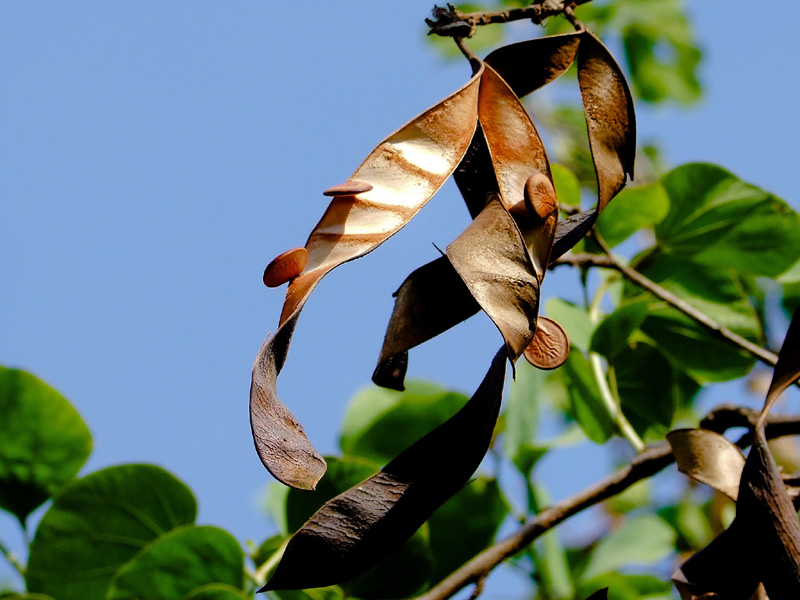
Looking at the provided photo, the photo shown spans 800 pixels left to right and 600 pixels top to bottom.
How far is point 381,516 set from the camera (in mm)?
593

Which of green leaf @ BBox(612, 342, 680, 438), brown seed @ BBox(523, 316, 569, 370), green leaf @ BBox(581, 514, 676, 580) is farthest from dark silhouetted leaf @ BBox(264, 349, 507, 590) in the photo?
green leaf @ BBox(581, 514, 676, 580)

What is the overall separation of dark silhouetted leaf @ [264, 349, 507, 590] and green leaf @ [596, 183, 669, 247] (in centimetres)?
72

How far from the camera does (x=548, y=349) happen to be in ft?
2.20

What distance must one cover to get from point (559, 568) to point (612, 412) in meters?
0.29

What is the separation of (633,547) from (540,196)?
999 mm

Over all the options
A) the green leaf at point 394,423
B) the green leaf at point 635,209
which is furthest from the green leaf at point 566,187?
the green leaf at point 394,423

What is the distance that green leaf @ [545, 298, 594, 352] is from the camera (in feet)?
4.02

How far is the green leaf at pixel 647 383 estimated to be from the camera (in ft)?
4.00

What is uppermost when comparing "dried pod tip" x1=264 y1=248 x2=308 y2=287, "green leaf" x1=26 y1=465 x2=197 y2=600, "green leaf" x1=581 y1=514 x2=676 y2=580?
"dried pod tip" x1=264 y1=248 x2=308 y2=287

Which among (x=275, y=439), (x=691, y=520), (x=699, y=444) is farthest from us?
(x=691, y=520)

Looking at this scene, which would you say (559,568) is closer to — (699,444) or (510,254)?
(699,444)

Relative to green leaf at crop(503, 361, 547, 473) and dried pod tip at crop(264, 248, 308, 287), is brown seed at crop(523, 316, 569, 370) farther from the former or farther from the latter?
green leaf at crop(503, 361, 547, 473)

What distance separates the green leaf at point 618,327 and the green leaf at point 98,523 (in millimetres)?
523

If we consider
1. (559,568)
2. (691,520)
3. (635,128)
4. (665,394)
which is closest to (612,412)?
Answer: (665,394)
